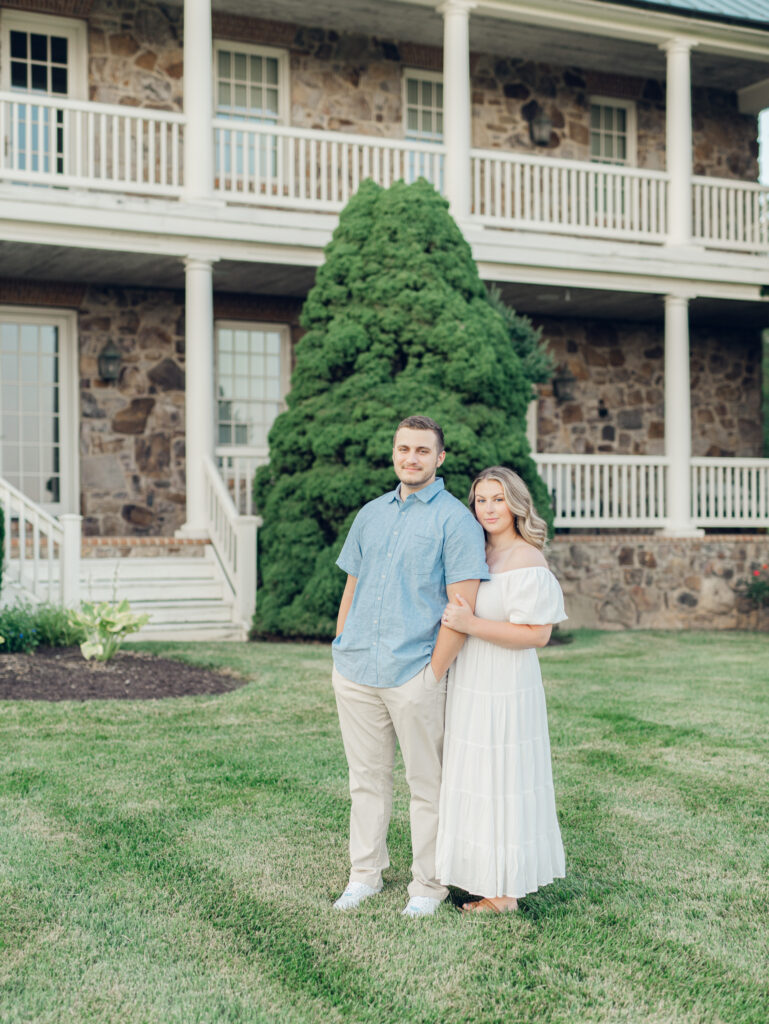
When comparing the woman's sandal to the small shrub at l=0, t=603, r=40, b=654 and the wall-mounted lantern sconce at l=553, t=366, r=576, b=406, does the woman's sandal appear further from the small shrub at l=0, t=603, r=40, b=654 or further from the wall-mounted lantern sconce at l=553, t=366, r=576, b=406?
the wall-mounted lantern sconce at l=553, t=366, r=576, b=406

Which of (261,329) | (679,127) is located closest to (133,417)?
(261,329)

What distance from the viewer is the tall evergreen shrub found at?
9273mm

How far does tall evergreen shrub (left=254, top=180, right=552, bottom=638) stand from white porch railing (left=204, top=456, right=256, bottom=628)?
151mm

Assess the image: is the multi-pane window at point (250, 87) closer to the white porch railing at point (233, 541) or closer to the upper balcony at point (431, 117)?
the upper balcony at point (431, 117)

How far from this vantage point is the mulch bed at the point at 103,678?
6598 mm

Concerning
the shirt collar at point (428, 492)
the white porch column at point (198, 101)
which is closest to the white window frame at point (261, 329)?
the white porch column at point (198, 101)

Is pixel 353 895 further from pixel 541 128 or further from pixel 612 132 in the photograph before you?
pixel 612 132

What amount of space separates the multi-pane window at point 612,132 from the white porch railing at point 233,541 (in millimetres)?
7200

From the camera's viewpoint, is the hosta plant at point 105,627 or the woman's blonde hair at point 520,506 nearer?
the woman's blonde hair at point 520,506

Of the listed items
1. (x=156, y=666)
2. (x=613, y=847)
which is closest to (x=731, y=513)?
(x=156, y=666)

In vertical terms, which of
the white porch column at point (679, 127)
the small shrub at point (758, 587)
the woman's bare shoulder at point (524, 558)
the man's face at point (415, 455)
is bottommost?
the small shrub at point (758, 587)

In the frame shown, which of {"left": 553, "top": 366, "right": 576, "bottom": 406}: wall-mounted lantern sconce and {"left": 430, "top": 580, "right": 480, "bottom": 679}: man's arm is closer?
{"left": 430, "top": 580, "right": 480, "bottom": 679}: man's arm

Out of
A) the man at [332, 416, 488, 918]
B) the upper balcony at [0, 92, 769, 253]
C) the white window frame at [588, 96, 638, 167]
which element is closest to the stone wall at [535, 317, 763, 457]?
the upper balcony at [0, 92, 769, 253]

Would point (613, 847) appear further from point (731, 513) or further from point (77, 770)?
point (731, 513)
